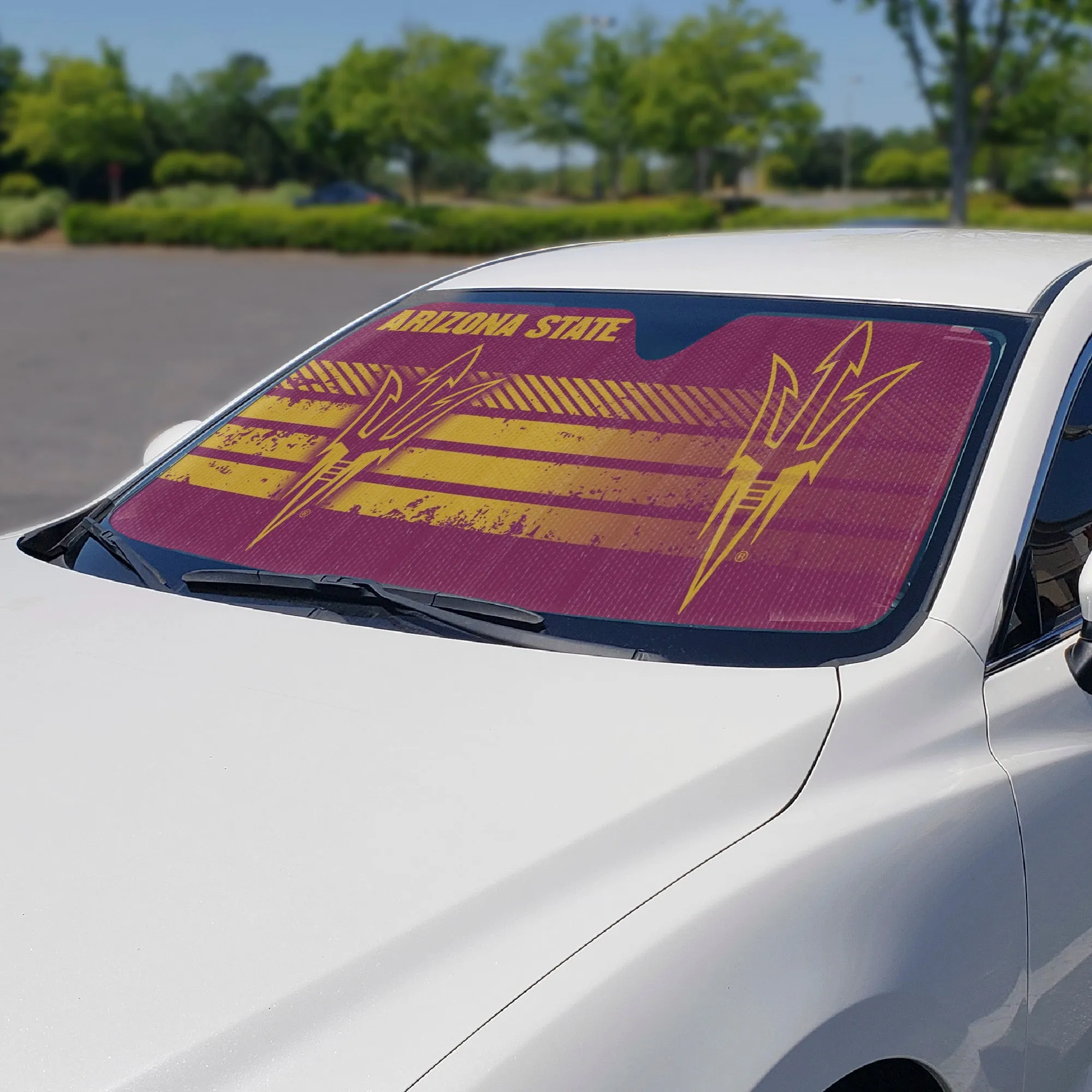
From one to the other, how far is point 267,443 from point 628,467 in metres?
0.88

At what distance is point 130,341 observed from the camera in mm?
18062

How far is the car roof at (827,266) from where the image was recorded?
8.38ft

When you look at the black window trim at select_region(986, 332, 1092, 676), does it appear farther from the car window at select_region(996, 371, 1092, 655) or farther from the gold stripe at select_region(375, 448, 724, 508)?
the gold stripe at select_region(375, 448, 724, 508)

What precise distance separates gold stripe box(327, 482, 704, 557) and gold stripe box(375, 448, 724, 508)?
4 cm

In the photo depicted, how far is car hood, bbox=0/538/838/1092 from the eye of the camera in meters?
1.39

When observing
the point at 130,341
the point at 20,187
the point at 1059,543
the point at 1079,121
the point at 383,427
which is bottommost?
the point at 130,341

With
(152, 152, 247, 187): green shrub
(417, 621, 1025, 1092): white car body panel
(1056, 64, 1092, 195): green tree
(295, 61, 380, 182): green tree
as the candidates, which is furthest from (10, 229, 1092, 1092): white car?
(295, 61, 380, 182): green tree

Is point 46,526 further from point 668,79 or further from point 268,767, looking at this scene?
point 668,79

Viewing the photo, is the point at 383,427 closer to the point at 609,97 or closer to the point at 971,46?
the point at 971,46

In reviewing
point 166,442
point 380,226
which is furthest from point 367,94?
point 166,442

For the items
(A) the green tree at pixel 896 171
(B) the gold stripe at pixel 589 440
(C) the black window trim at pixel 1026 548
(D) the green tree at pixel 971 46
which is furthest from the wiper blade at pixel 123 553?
(A) the green tree at pixel 896 171

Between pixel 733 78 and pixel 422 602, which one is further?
pixel 733 78

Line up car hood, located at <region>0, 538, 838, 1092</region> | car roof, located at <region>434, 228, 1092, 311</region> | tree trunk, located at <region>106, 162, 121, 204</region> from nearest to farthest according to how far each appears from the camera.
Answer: car hood, located at <region>0, 538, 838, 1092</region>, car roof, located at <region>434, 228, 1092, 311</region>, tree trunk, located at <region>106, 162, 121, 204</region>

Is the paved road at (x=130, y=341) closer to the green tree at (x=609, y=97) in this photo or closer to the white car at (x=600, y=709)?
the white car at (x=600, y=709)
